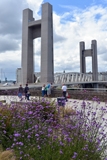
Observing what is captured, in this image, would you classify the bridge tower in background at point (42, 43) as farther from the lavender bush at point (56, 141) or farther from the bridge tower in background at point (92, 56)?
the lavender bush at point (56, 141)

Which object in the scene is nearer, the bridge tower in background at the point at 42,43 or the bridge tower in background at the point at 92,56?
the bridge tower in background at the point at 42,43

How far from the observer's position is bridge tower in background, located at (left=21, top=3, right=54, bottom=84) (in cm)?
4091

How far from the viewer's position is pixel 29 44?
150 ft

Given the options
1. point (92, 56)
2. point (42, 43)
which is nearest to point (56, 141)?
point (42, 43)

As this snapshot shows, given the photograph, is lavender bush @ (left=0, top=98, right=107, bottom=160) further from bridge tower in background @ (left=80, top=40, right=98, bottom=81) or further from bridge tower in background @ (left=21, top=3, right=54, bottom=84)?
bridge tower in background @ (left=80, top=40, right=98, bottom=81)

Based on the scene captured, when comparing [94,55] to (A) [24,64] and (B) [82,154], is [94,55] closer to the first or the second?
(A) [24,64]

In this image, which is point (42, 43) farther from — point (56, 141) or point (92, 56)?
point (56, 141)

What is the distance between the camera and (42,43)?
41438mm

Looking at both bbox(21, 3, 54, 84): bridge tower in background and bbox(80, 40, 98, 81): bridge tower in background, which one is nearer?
bbox(21, 3, 54, 84): bridge tower in background

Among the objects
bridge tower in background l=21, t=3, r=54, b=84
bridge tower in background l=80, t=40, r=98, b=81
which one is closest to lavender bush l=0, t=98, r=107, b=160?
bridge tower in background l=21, t=3, r=54, b=84

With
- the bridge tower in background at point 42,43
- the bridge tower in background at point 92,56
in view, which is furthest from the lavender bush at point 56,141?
the bridge tower in background at point 92,56

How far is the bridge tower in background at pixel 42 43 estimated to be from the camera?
40.9m

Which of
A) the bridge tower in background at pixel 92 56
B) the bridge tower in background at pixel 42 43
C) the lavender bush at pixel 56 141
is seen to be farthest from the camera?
the bridge tower in background at pixel 92 56

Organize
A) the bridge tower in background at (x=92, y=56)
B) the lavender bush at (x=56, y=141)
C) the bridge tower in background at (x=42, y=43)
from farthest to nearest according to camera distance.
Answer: the bridge tower in background at (x=92, y=56), the bridge tower in background at (x=42, y=43), the lavender bush at (x=56, y=141)
